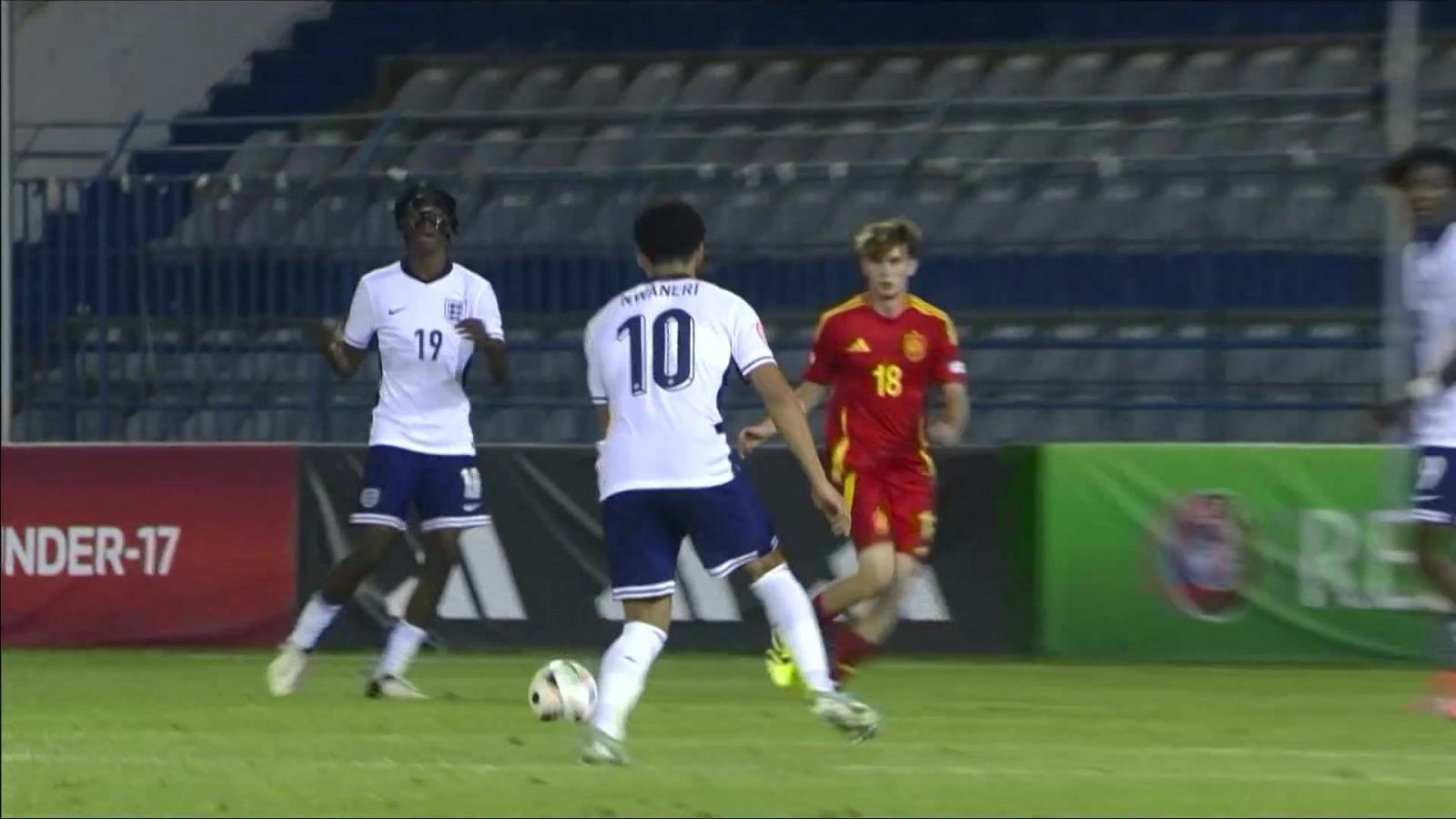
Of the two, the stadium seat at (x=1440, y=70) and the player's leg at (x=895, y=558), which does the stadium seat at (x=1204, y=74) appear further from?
the player's leg at (x=895, y=558)

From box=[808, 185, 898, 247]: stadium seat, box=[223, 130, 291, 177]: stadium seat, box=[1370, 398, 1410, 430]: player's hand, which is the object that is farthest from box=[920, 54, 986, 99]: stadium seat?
box=[1370, 398, 1410, 430]: player's hand

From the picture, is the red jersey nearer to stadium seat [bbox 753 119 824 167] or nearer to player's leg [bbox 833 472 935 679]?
player's leg [bbox 833 472 935 679]

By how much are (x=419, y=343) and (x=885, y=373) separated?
2006 millimetres

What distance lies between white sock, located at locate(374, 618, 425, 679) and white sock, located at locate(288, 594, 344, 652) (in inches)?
11.2

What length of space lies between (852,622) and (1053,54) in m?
10.7

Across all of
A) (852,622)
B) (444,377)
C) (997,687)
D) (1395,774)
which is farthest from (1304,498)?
(1395,774)

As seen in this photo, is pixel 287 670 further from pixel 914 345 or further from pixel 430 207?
pixel 914 345

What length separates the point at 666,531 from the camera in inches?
360

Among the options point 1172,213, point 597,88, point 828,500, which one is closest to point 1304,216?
point 1172,213

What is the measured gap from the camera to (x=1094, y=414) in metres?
18.2

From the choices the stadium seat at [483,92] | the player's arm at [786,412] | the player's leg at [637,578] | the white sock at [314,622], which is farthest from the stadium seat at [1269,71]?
the player's leg at [637,578]

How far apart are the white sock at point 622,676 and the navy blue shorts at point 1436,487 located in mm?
3396

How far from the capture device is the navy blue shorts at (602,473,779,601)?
905cm

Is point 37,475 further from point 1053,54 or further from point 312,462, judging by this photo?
point 1053,54
